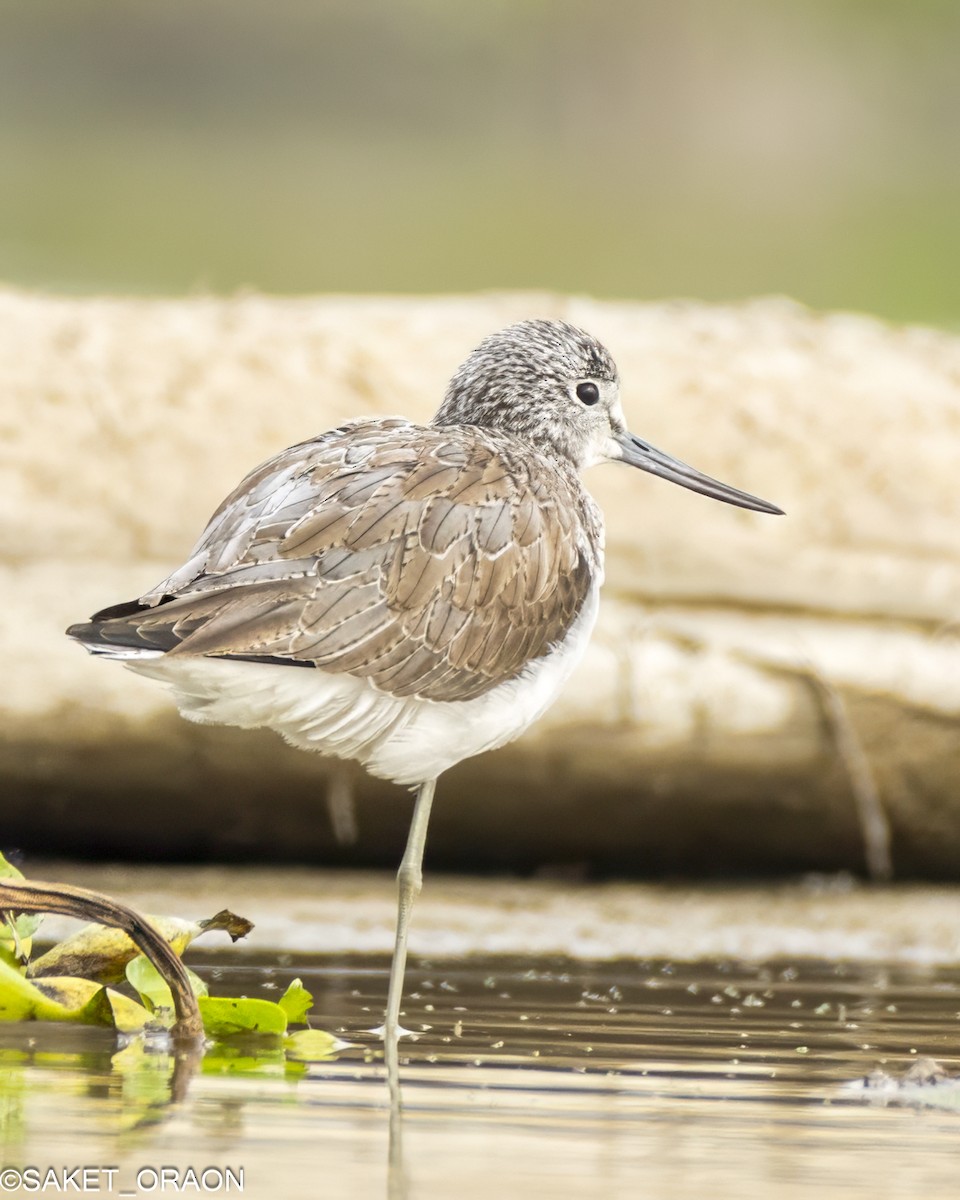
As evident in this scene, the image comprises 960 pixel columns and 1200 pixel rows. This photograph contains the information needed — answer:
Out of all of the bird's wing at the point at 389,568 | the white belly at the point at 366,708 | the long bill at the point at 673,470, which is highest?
the long bill at the point at 673,470

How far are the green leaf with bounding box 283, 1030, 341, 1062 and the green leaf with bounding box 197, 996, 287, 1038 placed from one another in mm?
38

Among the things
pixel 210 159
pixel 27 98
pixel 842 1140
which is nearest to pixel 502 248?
pixel 210 159

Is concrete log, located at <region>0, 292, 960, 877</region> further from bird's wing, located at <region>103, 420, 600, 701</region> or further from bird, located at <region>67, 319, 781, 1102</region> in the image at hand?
bird's wing, located at <region>103, 420, 600, 701</region>

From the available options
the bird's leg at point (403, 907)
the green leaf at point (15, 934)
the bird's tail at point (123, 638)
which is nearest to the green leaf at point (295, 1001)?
the bird's leg at point (403, 907)

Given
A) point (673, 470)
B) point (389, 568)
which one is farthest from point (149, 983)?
point (673, 470)

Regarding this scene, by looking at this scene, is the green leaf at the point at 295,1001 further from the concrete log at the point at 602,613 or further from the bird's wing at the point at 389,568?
the concrete log at the point at 602,613

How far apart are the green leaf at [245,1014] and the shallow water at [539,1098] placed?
0.58 feet

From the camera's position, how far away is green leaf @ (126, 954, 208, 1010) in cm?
568

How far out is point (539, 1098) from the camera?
16.8ft

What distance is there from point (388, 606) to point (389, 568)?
10 centimetres

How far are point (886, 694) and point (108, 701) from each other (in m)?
2.67

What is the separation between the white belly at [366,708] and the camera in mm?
5969

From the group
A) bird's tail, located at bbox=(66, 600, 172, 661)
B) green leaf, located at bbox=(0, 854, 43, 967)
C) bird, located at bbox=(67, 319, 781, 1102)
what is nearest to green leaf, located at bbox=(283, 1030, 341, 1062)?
bird, located at bbox=(67, 319, 781, 1102)

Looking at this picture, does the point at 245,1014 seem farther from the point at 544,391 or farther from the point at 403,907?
the point at 544,391
